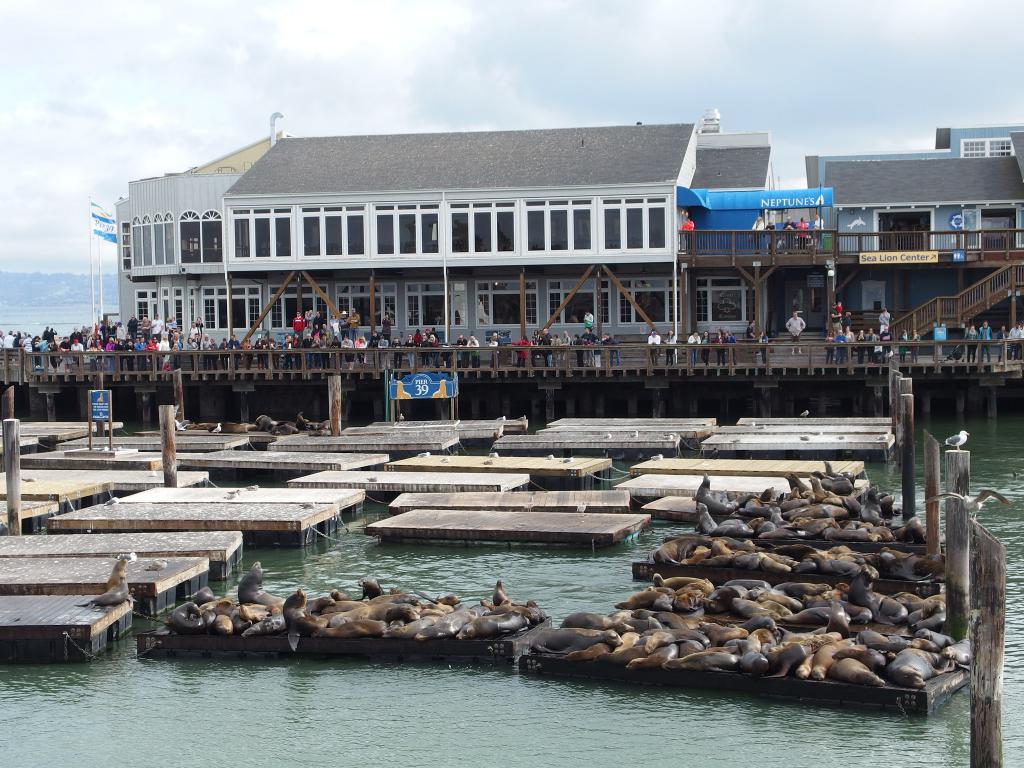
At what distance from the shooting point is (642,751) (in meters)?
10.8

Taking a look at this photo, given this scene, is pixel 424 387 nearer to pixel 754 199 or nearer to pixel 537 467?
pixel 537 467

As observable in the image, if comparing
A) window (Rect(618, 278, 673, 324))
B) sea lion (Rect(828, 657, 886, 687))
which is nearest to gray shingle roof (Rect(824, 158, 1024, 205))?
window (Rect(618, 278, 673, 324))

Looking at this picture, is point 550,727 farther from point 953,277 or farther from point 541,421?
point 953,277

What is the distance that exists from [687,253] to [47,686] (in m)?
30.0

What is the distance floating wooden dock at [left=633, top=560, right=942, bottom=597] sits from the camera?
47.2ft

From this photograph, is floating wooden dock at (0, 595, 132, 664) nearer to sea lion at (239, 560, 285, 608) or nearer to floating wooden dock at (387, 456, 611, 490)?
sea lion at (239, 560, 285, 608)

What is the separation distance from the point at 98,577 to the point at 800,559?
7860 millimetres

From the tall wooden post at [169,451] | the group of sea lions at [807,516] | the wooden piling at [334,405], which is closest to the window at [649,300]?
the wooden piling at [334,405]

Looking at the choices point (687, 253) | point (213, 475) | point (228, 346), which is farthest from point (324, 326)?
point (213, 475)

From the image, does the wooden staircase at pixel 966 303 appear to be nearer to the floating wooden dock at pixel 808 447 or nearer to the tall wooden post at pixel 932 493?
the floating wooden dock at pixel 808 447

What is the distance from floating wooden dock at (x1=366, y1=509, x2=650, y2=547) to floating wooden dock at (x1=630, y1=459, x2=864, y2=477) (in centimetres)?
407

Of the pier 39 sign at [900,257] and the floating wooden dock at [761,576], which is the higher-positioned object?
the pier 39 sign at [900,257]

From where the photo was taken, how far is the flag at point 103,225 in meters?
46.5

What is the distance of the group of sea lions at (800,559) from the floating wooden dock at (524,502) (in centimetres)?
356
